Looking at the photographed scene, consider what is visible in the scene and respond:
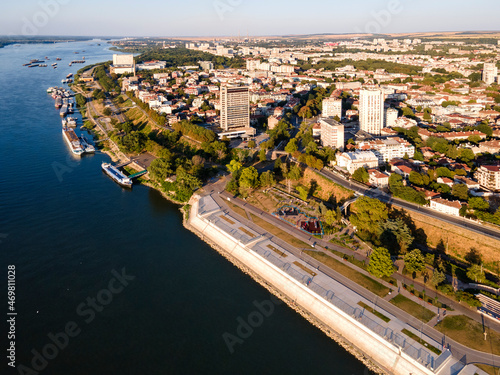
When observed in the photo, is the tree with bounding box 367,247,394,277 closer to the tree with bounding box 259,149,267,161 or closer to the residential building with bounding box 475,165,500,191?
the residential building with bounding box 475,165,500,191

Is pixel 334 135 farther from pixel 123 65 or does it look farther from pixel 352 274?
pixel 123 65

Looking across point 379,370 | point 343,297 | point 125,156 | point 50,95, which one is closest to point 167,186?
point 125,156

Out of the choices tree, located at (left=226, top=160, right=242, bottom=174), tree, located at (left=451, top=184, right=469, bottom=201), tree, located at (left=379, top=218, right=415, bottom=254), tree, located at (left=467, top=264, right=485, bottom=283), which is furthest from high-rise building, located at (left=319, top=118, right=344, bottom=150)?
tree, located at (left=467, top=264, right=485, bottom=283)

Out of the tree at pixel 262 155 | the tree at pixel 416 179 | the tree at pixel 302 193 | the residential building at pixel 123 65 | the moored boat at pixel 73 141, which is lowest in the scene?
the tree at pixel 302 193

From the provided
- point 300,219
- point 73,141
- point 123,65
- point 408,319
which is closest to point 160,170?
point 300,219

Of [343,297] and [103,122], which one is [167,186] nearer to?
[343,297]

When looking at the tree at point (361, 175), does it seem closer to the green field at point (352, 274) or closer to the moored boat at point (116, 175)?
the green field at point (352, 274)

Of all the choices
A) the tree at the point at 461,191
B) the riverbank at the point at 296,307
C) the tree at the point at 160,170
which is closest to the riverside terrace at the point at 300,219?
the riverbank at the point at 296,307
